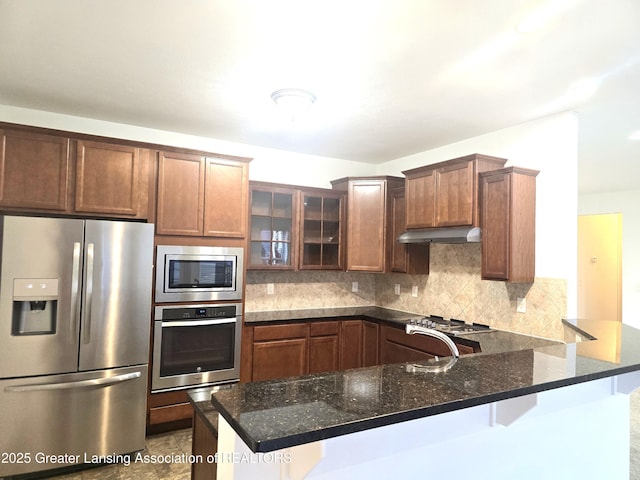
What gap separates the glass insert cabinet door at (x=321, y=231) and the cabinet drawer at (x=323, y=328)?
61 cm

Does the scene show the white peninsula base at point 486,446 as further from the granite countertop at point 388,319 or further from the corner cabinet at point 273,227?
the corner cabinet at point 273,227

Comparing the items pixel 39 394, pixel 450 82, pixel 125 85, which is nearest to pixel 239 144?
pixel 125 85

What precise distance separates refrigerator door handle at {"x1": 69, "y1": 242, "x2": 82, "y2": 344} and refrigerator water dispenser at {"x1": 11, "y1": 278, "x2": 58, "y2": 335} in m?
0.10

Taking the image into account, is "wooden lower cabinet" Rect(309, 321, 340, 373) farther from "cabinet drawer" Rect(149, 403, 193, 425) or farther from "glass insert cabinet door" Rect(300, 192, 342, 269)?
"cabinet drawer" Rect(149, 403, 193, 425)

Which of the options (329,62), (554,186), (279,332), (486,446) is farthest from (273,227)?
(486,446)

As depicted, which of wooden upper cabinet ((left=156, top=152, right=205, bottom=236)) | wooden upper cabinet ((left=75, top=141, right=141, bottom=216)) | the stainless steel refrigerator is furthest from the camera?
wooden upper cabinet ((left=156, top=152, right=205, bottom=236))

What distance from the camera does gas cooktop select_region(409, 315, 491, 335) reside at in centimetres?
335

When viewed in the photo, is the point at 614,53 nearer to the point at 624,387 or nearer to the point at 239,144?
the point at 624,387

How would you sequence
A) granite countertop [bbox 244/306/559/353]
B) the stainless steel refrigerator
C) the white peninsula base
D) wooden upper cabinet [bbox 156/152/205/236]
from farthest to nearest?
wooden upper cabinet [bbox 156/152/205/236]
granite countertop [bbox 244/306/559/353]
the stainless steel refrigerator
the white peninsula base

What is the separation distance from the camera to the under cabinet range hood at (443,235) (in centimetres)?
325

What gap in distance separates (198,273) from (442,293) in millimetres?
2349

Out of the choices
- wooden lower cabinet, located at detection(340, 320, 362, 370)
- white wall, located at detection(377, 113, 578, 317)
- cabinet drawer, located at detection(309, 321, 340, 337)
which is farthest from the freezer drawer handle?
white wall, located at detection(377, 113, 578, 317)

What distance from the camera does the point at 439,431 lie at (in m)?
1.28

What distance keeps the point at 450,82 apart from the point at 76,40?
2197mm
